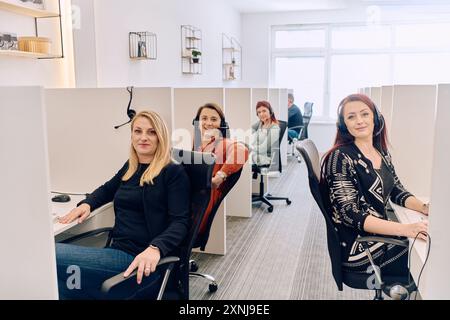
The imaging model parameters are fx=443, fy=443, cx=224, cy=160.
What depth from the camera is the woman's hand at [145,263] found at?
1568 millimetres

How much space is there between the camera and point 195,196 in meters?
1.84

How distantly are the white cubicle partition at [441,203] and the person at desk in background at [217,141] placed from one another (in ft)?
4.80

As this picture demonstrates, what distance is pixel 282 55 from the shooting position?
8.70 m

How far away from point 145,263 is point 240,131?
2708 mm

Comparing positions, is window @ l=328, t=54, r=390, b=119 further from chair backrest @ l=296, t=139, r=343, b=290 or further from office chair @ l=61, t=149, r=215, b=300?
office chair @ l=61, t=149, r=215, b=300

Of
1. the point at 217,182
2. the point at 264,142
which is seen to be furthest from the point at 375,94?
the point at 217,182

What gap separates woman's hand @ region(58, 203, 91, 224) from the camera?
1.92 metres

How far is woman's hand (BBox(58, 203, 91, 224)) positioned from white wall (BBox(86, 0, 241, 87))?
1.64 metres

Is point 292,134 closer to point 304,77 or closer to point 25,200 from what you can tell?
point 304,77

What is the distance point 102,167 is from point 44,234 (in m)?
1.44

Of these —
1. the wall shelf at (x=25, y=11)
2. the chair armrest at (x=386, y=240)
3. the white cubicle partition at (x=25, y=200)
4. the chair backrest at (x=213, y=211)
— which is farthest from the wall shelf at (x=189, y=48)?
the white cubicle partition at (x=25, y=200)

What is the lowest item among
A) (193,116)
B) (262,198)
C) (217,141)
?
(262,198)
